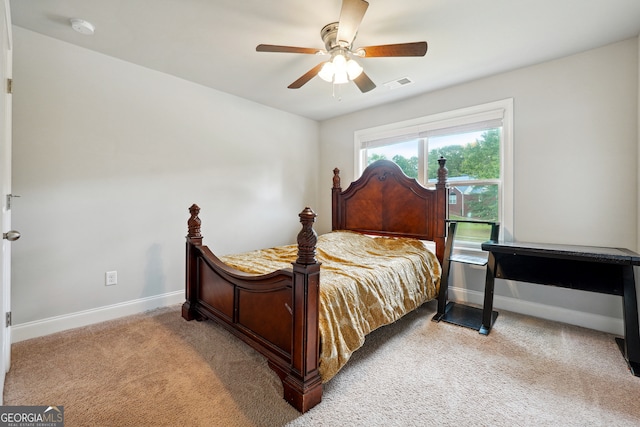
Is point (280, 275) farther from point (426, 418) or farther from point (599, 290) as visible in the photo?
point (599, 290)

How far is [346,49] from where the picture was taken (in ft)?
6.64

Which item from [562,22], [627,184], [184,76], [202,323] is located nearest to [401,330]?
[202,323]

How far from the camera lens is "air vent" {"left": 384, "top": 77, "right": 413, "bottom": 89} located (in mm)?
3062

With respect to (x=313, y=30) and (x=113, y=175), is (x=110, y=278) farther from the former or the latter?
(x=313, y=30)

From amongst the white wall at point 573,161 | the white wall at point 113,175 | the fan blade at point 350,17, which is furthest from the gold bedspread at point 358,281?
the fan blade at point 350,17

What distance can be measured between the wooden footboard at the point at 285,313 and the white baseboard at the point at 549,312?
89.2 inches

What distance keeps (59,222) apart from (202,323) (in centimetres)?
147

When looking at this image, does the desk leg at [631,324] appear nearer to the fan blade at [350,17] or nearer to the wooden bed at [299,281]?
the wooden bed at [299,281]

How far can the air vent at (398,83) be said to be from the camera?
306cm

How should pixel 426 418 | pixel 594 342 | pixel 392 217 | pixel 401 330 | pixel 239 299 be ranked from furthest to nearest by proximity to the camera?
pixel 392 217
pixel 401 330
pixel 594 342
pixel 239 299
pixel 426 418

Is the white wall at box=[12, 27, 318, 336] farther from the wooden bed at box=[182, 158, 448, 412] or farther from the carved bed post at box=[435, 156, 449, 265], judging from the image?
the carved bed post at box=[435, 156, 449, 265]

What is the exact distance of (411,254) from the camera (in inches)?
113

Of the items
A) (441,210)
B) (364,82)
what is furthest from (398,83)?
(441,210)

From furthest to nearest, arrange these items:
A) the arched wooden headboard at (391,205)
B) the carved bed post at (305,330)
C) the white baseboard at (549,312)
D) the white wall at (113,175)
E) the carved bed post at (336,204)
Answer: the carved bed post at (336,204) → the arched wooden headboard at (391,205) → the white baseboard at (549,312) → the white wall at (113,175) → the carved bed post at (305,330)
